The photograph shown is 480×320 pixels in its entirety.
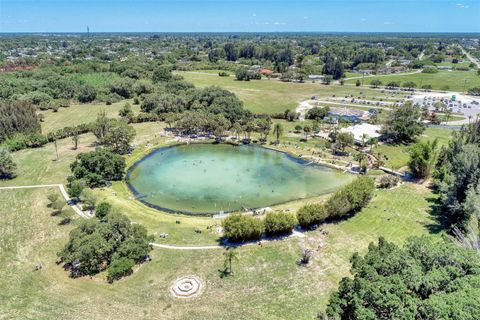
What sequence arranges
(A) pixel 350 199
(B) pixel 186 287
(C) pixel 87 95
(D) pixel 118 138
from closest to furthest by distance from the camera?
(B) pixel 186 287 → (A) pixel 350 199 → (D) pixel 118 138 → (C) pixel 87 95

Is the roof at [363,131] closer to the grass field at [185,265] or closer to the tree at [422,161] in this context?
the tree at [422,161]

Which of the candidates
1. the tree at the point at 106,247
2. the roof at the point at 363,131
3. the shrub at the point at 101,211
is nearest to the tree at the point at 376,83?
the roof at the point at 363,131

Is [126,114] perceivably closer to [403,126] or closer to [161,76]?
[161,76]

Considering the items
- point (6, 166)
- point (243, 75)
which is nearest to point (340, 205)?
point (6, 166)

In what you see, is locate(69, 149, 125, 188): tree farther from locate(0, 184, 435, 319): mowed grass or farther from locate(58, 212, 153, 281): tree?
locate(58, 212, 153, 281): tree

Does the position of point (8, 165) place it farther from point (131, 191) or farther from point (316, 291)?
point (316, 291)

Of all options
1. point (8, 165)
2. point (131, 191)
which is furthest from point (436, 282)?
point (8, 165)

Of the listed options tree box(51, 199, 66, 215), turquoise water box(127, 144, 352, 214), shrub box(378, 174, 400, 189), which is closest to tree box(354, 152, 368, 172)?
turquoise water box(127, 144, 352, 214)
